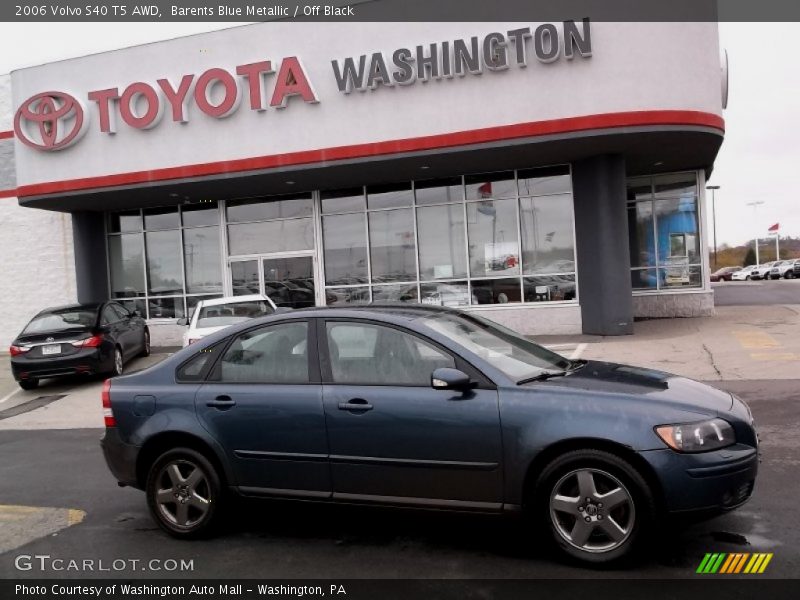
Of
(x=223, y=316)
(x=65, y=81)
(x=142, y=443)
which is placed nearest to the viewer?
(x=142, y=443)

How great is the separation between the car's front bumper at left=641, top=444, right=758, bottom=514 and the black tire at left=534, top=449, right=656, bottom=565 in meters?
0.11

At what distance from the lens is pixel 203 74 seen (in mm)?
15453

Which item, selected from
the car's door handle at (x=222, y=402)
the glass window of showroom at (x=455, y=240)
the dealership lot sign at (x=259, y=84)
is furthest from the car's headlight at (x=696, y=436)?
the glass window of showroom at (x=455, y=240)

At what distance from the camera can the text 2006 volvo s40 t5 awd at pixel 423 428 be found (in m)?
3.89

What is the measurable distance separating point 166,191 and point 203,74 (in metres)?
2.92

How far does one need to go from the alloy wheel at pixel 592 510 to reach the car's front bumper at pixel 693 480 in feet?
0.71

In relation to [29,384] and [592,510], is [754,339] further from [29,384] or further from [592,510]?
[29,384]

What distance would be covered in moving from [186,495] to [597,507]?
8.95 feet

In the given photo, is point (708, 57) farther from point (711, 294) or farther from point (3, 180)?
point (3, 180)

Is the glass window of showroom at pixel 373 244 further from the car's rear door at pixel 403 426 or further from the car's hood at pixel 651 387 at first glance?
the car's rear door at pixel 403 426

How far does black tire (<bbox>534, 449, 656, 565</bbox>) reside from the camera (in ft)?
12.6

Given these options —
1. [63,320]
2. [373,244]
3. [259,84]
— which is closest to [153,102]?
[259,84]

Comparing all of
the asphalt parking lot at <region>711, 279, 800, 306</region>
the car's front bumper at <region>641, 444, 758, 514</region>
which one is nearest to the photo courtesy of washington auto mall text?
the car's front bumper at <region>641, 444, 758, 514</region>

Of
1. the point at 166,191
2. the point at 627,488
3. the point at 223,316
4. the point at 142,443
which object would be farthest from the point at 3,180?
the point at 627,488
